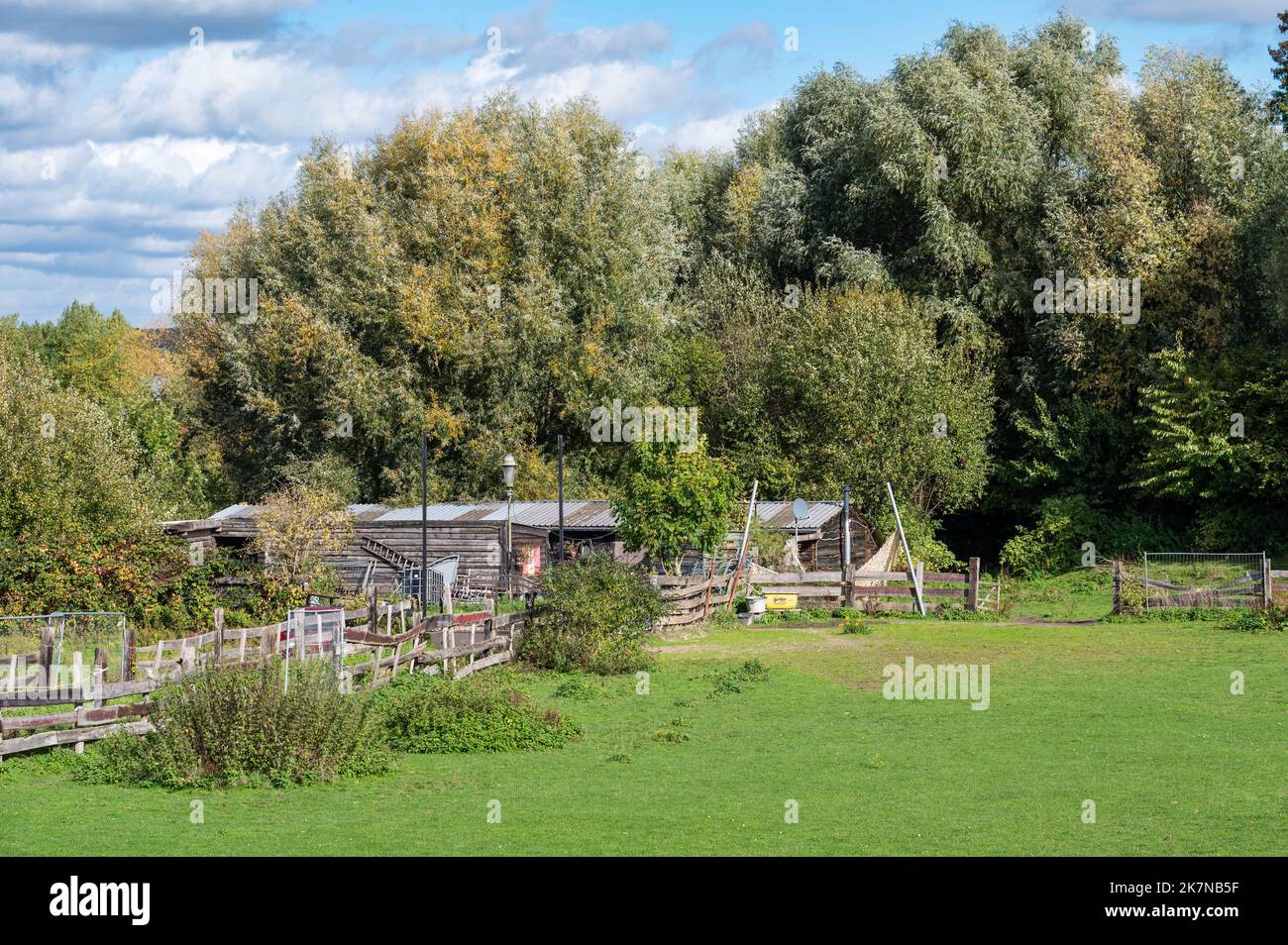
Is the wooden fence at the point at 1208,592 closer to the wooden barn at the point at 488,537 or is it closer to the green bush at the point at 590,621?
the wooden barn at the point at 488,537

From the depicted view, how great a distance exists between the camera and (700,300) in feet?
182

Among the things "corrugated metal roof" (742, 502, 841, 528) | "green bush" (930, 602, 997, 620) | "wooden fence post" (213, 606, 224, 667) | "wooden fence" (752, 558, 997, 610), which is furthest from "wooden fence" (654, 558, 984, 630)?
"wooden fence post" (213, 606, 224, 667)

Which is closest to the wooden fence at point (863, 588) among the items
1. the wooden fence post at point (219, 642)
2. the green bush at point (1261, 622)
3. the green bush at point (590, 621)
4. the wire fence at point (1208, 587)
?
the wire fence at point (1208, 587)

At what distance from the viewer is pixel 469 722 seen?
1794 cm

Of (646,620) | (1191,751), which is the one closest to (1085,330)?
(646,620)

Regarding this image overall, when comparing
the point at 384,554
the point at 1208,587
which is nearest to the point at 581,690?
the point at 1208,587

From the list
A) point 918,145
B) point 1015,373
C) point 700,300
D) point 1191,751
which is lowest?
point 1191,751

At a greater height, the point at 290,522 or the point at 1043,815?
the point at 290,522

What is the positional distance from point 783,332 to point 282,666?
35.4 m

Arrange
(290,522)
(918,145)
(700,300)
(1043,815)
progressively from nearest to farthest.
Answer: (1043,815), (290,522), (918,145), (700,300)

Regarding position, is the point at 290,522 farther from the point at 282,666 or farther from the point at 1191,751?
the point at 1191,751

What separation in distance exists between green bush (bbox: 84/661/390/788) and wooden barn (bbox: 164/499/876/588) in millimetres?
21778

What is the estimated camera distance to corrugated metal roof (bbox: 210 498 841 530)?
39272 mm

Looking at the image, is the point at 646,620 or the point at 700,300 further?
the point at 700,300
